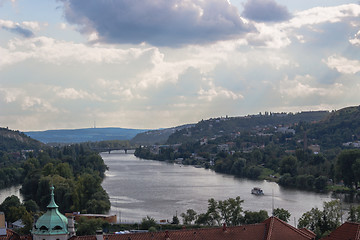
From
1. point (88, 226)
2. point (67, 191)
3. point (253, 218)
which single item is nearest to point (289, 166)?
point (67, 191)

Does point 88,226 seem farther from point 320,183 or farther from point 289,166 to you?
point 289,166

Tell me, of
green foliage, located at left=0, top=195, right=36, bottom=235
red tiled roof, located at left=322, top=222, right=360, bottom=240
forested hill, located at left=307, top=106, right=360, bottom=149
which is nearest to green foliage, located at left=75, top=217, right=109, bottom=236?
green foliage, located at left=0, top=195, right=36, bottom=235

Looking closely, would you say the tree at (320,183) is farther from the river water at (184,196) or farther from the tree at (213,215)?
the tree at (213,215)

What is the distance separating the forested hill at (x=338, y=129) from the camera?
456 feet

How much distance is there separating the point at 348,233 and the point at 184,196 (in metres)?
43.5

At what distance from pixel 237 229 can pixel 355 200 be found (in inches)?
1672

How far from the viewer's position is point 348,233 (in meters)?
24.5

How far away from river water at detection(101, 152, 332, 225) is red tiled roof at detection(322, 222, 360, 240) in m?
22.6

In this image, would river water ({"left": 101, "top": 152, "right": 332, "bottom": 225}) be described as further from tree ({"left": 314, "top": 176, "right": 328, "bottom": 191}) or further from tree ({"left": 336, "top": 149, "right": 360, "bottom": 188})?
tree ({"left": 336, "top": 149, "right": 360, "bottom": 188})

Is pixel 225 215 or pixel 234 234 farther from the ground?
pixel 234 234

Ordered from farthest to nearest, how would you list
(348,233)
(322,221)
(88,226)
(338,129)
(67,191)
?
(338,129) < (67,191) < (88,226) < (322,221) < (348,233)

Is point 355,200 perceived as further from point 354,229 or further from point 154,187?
point 354,229

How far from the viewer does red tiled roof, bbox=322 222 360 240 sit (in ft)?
78.9

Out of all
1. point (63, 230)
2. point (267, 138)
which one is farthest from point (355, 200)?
point (267, 138)
